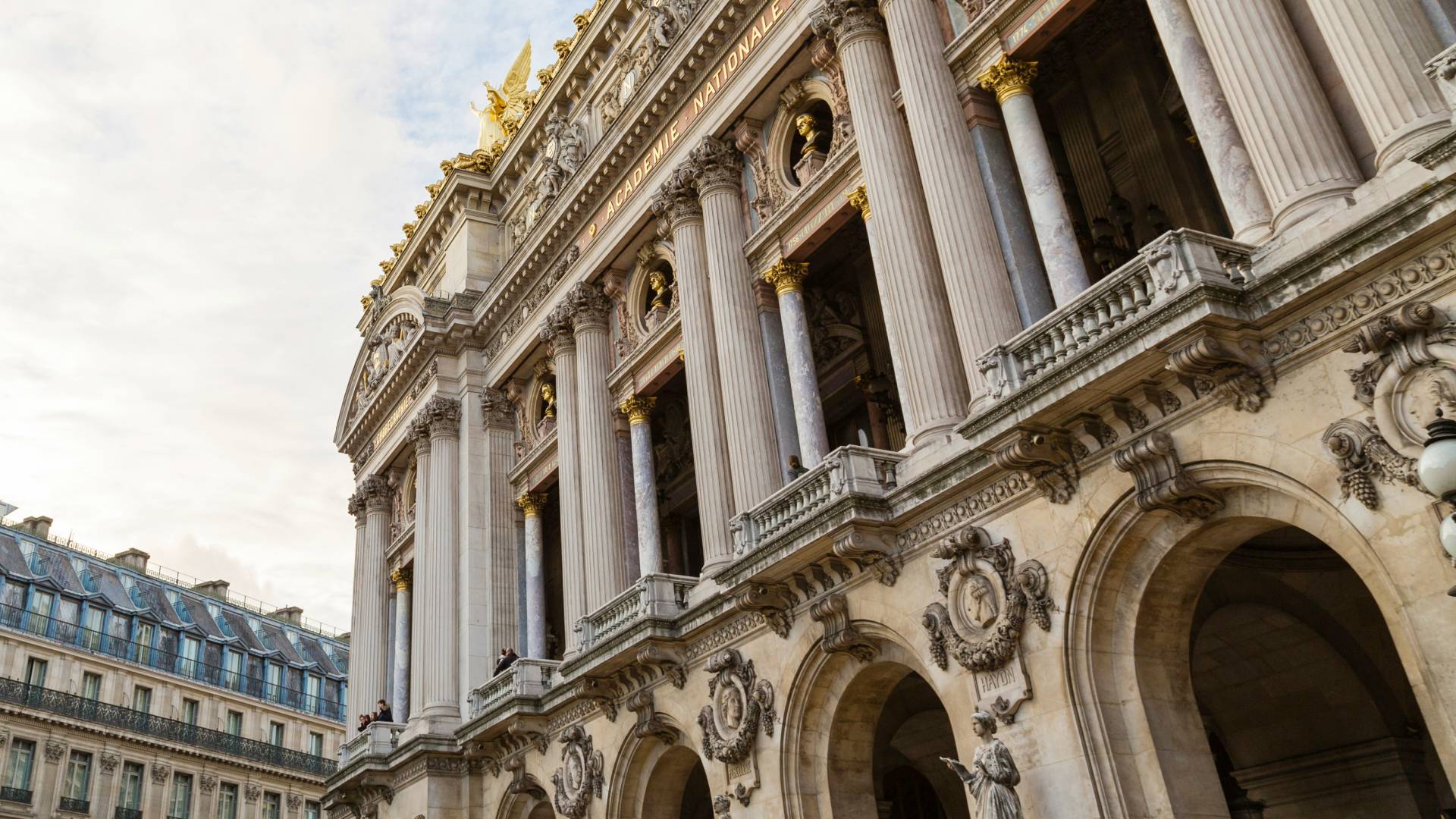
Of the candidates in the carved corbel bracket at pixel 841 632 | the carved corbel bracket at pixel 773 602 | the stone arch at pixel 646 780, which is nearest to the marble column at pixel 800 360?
the carved corbel bracket at pixel 773 602

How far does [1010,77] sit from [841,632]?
31.2 feet

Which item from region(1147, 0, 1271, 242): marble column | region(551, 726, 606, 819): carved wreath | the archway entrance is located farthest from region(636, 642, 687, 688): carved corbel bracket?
region(1147, 0, 1271, 242): marble column

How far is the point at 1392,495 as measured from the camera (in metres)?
12.4

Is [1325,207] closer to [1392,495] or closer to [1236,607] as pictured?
[1392,495]

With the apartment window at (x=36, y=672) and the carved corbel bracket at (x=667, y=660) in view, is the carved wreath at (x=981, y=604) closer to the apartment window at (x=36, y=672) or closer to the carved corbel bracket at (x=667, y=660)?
the carved corbel bracket at (x=667, y=660)

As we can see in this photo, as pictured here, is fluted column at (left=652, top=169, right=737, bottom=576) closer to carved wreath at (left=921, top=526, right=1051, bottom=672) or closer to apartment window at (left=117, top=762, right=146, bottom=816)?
carved wreath at (left=921, top=526, right=1051, bottom=672)

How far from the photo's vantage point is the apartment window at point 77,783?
1967 inches

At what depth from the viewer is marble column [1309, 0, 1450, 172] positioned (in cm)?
1348

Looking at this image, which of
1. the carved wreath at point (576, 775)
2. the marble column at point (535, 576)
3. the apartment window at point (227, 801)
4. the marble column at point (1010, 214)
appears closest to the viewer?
the marble column at point (1010, 214)

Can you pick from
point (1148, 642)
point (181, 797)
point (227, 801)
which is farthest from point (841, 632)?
point (227, 801)

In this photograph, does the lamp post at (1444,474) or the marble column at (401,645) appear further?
the marble column at (401,645)

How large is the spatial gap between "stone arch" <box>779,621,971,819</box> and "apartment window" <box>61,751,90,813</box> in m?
42.0

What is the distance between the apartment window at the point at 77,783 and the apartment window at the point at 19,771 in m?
1.50

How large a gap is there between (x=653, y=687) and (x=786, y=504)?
6279 millimetres
